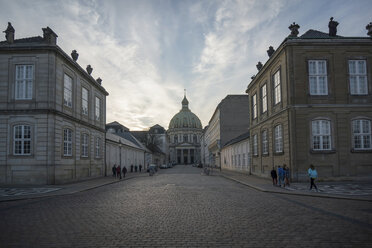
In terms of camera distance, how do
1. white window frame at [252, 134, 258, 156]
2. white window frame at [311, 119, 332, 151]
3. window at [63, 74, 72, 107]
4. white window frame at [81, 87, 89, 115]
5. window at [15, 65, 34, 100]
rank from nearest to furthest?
white window frame at [311, 119, 332, 151] < window at [15, 65, 34, 100] < window at [63, 74, 72, 107] < white window frame at [81, 87, 89, 115] < white window frame at [252, 134, 258, 156]

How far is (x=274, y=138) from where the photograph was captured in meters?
28.2

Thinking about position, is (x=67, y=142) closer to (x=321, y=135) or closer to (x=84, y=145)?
(x=84, y=145)

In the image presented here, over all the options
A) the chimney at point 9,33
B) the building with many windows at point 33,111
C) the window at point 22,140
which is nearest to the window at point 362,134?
the building with many windows at point 33,111

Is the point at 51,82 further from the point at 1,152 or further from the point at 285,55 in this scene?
the point at 285,55

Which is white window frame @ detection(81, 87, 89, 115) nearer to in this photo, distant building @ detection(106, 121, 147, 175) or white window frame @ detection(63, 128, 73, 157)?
white window frame @ detection(63, 128, 73, 157)

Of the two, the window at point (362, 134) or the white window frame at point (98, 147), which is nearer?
the window at point (362, 134)

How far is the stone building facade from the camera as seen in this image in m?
172

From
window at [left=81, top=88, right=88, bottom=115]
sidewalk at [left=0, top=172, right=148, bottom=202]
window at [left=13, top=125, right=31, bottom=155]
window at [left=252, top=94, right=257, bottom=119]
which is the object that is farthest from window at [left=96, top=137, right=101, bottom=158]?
window at [left=252, top=94, right=257, bottom=119]

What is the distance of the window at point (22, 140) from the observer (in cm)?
2444

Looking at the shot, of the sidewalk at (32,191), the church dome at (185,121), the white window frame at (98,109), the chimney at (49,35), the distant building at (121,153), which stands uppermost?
the church dome at (185,121)

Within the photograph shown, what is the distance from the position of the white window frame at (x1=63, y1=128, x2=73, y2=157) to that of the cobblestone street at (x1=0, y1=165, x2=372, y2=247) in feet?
46.1

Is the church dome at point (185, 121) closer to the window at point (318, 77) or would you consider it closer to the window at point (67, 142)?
the window at point (67, 142)

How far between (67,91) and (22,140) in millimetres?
5881

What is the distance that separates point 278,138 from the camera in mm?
27266
